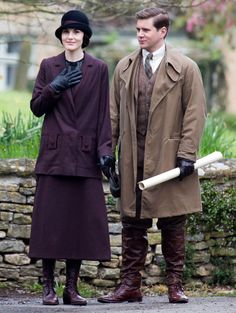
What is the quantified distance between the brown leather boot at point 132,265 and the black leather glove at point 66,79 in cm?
117

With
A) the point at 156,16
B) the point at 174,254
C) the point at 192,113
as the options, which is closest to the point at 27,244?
the point at 174,254

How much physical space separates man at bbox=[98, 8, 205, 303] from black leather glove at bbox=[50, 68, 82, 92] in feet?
1.39

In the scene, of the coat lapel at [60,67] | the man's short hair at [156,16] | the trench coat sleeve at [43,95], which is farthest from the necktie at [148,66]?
the trench coat sleeve at [43,95]

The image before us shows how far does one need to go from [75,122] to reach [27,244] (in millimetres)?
1774

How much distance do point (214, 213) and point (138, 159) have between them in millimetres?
1620

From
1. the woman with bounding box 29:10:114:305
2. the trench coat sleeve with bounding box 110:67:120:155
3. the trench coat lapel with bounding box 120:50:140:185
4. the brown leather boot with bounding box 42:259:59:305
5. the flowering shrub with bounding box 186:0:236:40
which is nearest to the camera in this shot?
the woman with bounding box 29:10:114:305

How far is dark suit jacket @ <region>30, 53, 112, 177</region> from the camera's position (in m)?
Result: 9.30

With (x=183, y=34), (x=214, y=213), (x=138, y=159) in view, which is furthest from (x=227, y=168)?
(x=183, y=34)

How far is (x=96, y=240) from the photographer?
9.42m

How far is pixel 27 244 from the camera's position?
425 inches

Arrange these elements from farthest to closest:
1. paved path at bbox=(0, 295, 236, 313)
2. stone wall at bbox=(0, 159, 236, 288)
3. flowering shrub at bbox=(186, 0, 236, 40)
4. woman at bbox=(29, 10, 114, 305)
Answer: flowering shrub at bbox=(186, 0, 236, 40) < stone wall at bbox=(0, 159, 236, 288) < woman at bbox=(29, 10, 114, 305) < paved path at bbox=(0, 295, 236, 313)

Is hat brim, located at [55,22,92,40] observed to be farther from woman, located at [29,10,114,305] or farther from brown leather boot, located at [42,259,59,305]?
brown leather boot, located at [42,259,59,305]

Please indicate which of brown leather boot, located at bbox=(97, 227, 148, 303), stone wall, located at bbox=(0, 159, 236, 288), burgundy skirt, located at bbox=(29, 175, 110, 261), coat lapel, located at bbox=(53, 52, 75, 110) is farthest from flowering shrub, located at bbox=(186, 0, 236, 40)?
burgundy skirt, located at bbox=(29, 175, 110, 261)

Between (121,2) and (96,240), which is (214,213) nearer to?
(96,240)
